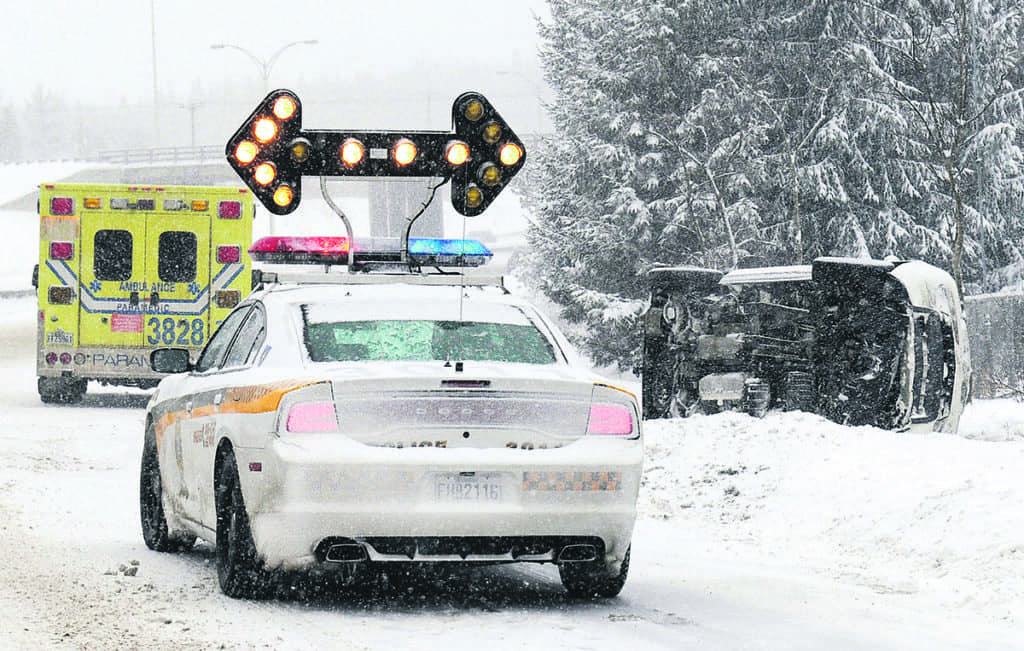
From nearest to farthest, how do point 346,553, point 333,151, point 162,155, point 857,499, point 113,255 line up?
point 346,553
point 333,151
point 857,499
point 113,255
point 162,155

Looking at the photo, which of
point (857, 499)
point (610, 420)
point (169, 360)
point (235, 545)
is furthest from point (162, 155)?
point (610, 420)

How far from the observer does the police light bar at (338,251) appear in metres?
9.16

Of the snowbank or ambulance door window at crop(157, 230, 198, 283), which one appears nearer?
the snowbank

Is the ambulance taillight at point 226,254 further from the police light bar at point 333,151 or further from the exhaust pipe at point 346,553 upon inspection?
the exhaust pipe at point 346,553

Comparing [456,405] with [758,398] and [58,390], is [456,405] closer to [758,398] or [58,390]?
[758,398]

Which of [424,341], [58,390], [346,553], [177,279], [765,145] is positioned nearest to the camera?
[346,553]

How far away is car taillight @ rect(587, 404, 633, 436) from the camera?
25.7 ft

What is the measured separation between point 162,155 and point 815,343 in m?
99.7

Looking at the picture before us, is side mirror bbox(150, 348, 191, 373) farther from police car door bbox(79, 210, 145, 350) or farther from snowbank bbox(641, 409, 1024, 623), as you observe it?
police car door bbox(79, 210, 145, 350)

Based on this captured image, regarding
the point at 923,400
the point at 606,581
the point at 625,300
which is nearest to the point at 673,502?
the point at 923,400

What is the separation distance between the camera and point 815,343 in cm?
1438

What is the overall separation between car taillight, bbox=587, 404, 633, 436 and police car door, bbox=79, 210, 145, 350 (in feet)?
48.6

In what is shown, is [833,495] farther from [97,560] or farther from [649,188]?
[649,188]

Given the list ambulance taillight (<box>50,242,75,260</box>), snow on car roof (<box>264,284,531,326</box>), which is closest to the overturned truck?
snow on car roof (<box>264,284,531,326</box>)
